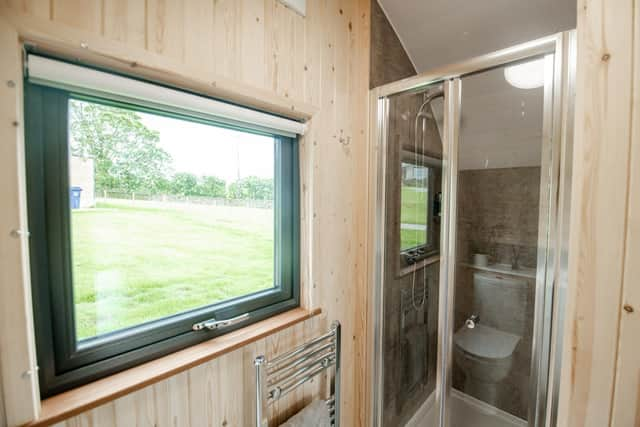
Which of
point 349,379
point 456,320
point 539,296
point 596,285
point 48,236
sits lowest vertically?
point 349,379

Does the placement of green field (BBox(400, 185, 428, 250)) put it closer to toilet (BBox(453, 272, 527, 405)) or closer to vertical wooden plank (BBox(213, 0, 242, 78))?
toilet (BBox(453, 272, 527, 405))

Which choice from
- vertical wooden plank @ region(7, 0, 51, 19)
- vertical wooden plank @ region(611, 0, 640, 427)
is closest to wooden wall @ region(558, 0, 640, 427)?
vertical wooden plank @ region(611, 0, 640, 427)

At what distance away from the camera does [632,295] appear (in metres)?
0.69

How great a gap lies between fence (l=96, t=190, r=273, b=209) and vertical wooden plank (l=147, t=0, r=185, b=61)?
1.39 feet

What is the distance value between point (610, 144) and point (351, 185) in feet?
3.13

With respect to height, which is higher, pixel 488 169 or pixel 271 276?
pixel 488 169

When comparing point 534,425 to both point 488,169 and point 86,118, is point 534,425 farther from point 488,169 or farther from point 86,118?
point 86,118

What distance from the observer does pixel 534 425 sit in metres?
1.07

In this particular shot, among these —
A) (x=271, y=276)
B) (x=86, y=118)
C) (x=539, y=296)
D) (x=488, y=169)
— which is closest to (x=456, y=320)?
(x=539, y=296)

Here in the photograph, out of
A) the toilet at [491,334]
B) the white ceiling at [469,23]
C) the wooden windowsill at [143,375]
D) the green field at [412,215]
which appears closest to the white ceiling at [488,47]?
the white ceiling at [469,23]

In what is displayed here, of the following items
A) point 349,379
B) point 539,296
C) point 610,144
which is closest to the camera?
point 610,144

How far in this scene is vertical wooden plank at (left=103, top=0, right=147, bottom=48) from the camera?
667 millimetres

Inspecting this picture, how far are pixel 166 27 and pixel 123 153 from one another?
1.28 ft

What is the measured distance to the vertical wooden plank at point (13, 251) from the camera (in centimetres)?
54
